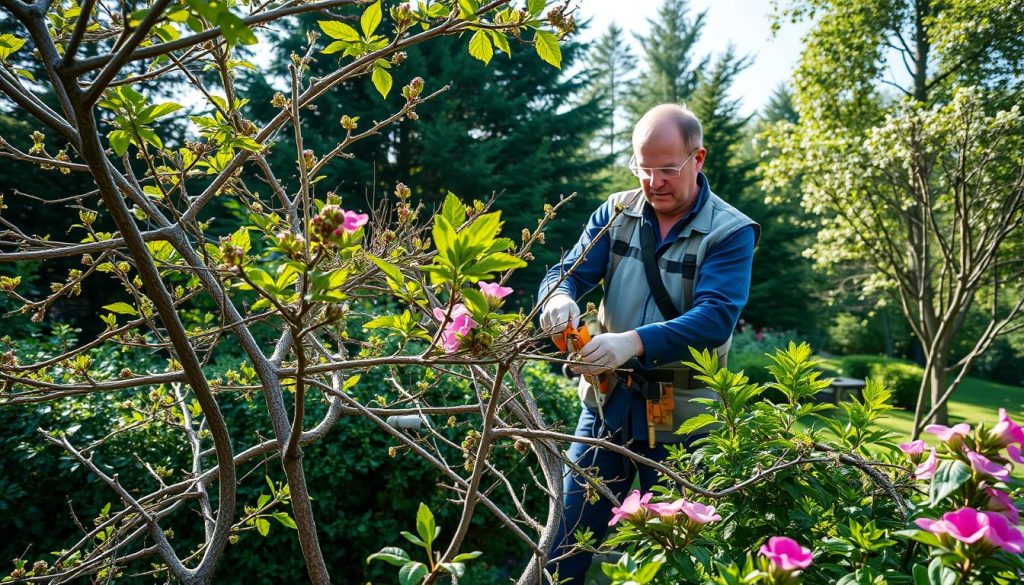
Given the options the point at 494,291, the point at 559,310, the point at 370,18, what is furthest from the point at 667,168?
the point at 494,291

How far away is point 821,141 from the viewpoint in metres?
8.28

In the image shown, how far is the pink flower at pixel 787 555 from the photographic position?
29.1 inches

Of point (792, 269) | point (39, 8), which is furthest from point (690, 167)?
point (792, 269)

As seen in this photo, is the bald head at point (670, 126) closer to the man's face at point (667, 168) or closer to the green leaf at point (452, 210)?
the man's face at point (667, 168)

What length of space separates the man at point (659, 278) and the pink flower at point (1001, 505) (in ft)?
3.86

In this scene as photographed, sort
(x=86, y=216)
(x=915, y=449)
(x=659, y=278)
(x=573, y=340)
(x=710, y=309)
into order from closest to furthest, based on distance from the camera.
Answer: (x=915, y=449) < (x=86, y=216) < (x=573, y=340) < (x=710, y=309) < (x=659, y=278)

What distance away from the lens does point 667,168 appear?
87.7 inches

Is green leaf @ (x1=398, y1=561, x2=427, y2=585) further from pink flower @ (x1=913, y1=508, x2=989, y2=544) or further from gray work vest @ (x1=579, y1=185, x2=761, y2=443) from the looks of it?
gray work vest @ (x1=579, y1=185, x2=761, y2=443)

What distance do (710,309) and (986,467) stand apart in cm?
125

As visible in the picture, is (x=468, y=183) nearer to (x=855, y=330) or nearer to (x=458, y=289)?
(x=458, y=289)

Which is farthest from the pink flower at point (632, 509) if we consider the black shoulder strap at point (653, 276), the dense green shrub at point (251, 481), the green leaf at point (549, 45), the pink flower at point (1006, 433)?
the dense green shrub at point (251, 481)

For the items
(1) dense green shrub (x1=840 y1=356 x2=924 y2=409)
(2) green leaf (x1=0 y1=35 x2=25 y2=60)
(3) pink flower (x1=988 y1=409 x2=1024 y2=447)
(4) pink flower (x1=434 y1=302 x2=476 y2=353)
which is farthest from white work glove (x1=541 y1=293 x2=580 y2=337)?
(1) dense green shrub (x1=840 y1=356 x2=924 y2=409)

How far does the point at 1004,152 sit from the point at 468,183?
970 centimetres

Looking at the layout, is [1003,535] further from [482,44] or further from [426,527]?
[482,44]
